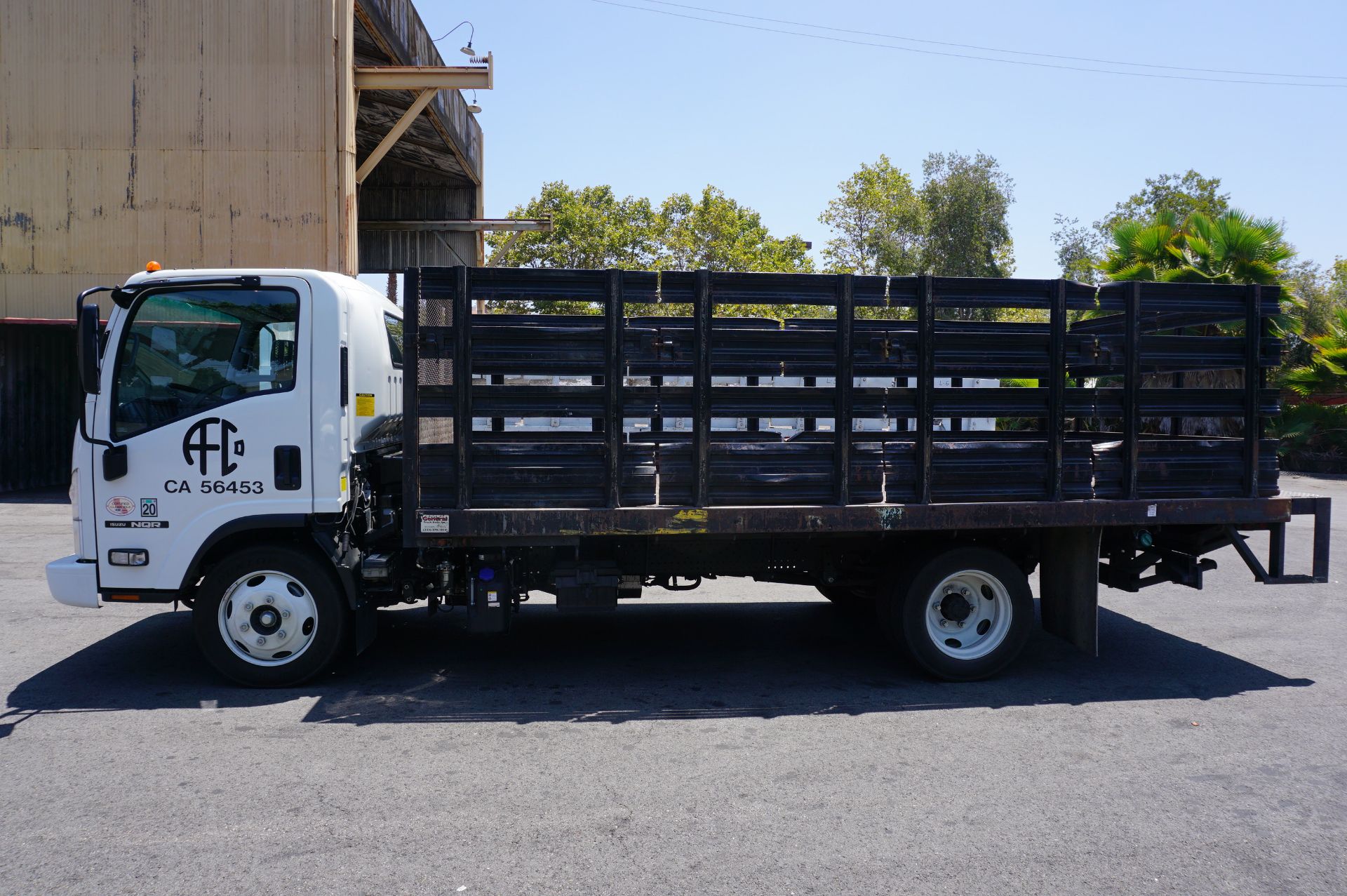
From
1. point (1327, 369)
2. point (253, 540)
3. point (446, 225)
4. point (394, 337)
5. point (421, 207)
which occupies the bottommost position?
point (253, 540)

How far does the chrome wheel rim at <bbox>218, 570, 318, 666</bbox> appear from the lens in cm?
559

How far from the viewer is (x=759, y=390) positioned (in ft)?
18.2

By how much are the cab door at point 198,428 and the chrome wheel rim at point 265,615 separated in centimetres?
34

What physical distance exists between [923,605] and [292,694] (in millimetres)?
3972

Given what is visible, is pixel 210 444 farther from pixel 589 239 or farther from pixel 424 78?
pixel 589 239

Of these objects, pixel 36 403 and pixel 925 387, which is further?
pixel 36 403

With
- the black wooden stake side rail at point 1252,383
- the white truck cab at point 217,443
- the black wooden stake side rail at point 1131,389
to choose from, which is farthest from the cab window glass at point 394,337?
the black wooden stake side rail at point 1252,383

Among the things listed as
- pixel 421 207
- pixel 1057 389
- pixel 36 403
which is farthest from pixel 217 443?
pixel 421 207

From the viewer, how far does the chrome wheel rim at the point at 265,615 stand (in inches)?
220

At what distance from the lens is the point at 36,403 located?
17.0 m

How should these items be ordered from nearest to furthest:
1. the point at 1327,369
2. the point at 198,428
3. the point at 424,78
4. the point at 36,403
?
the point at 198,428, the point at 424,78, the point at 36,403, the point at 1327,369

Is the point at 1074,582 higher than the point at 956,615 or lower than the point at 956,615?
higher

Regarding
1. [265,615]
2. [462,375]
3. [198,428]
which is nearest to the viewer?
[462,375]

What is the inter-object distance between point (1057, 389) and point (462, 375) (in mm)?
3693
